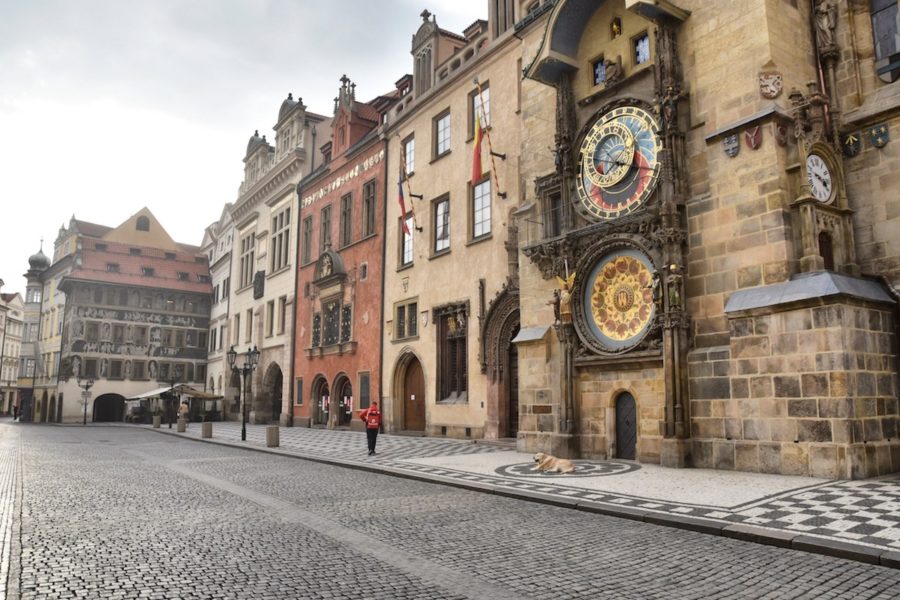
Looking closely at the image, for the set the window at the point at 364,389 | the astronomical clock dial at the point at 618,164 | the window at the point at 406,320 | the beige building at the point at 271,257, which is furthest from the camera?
the beige building at the point at 271,257

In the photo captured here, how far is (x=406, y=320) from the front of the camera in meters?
28.1

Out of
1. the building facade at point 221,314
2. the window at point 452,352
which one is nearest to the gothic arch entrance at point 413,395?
the window at point 452,352

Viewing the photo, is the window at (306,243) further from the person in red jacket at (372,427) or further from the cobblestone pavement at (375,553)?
the cobblestone pavement at (375,553)

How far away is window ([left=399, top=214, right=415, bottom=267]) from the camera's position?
28.4m

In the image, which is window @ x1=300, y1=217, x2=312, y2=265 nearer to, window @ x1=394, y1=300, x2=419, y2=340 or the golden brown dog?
window @ x1=394, y1=300, x2=419, y2=340

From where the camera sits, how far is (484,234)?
23.3 meters

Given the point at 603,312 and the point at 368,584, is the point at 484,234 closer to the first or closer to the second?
the point at 603,312

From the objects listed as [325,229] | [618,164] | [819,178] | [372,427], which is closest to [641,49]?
[618,164]

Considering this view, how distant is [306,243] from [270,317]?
21.3 ft

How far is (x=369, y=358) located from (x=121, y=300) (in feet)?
122

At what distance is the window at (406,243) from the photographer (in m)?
28.4

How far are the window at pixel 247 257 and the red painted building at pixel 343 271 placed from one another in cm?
925

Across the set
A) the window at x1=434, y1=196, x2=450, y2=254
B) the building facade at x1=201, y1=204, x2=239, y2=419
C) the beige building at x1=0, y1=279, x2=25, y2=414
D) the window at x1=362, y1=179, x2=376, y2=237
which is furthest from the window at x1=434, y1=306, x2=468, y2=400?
the beige building at x1=0, y1=279, x2=25, y2=414

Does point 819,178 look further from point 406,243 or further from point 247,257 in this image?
point 247,257
